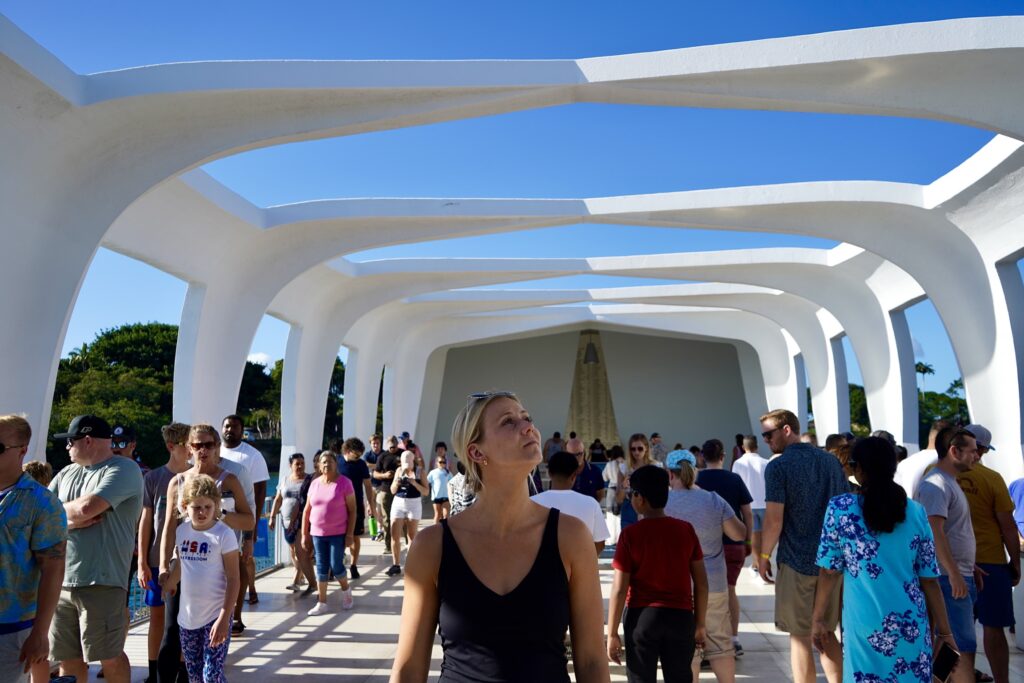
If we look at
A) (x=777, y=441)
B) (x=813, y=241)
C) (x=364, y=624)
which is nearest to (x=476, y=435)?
(x=777, y=441)

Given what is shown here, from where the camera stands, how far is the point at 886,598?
10.4 ft

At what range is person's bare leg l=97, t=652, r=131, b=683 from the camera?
4.05m

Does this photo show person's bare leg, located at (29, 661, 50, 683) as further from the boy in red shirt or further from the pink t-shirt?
the pink t-shirt

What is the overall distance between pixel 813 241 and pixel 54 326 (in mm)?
12418

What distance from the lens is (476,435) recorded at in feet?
6.53

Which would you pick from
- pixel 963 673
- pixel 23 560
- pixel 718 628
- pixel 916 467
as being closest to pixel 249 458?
pixel 23 560

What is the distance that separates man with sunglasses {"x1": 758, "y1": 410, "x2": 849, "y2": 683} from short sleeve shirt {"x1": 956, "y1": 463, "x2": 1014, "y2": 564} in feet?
2.70

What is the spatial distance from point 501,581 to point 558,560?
138mm

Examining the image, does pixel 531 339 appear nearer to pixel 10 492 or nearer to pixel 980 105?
pixel 980 105

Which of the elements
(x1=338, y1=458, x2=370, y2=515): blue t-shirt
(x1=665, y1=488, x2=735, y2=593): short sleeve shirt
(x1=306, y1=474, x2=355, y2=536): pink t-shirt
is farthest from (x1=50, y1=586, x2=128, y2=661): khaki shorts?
(x1=338, y1=458, x2=370, y2=515): blue t-shirt

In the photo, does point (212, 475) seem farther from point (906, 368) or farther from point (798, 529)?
point (906, 368)

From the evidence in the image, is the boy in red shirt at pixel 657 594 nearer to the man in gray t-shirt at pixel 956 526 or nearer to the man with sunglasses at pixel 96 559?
the man in gray t-shirt at pixel 956 526

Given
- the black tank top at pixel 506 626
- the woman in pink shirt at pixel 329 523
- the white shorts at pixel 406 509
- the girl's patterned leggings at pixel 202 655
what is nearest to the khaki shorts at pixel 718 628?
the girl's patterned leggings at pixel 202 655

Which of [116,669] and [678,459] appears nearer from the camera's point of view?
[116,669]
